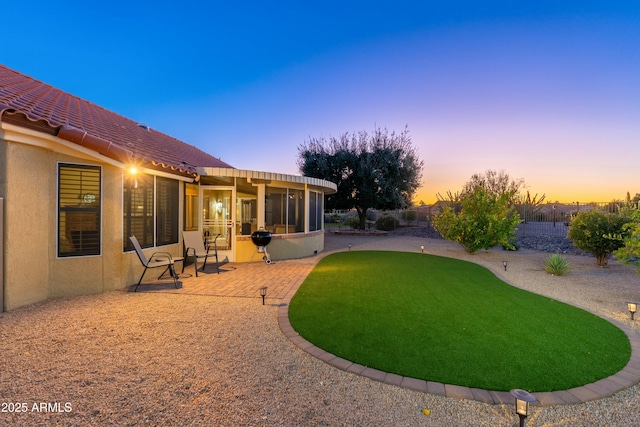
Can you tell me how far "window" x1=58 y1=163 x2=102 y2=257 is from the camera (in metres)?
5.45

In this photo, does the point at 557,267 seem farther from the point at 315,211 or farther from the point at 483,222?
the point at 315,211

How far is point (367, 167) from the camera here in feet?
65.4

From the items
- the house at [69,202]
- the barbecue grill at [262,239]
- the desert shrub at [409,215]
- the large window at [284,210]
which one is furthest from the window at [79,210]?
the desert shrub at [409,215]

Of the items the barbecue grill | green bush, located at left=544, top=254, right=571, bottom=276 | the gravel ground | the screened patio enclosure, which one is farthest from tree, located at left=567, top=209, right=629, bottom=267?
the barbecue grill

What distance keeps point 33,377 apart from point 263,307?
9.99 feet

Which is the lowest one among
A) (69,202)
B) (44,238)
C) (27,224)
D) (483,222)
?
(44,238)

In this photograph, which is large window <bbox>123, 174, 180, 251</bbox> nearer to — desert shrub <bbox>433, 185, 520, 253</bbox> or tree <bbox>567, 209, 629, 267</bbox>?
desert shrub <bbox>433, 185, 520, 253</bbox>

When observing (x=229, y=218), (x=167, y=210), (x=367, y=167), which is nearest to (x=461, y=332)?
(x=167, y=210)

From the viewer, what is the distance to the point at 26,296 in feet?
16.2

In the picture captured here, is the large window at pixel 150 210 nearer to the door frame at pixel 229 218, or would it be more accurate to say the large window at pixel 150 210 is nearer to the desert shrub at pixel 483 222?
the door frame at pixel 229 218

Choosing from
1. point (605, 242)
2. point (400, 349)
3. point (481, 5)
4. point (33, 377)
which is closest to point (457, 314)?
point (400, 349)

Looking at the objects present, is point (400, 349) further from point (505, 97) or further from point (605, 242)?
point (505, 97)

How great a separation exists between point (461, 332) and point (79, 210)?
725 centimetres

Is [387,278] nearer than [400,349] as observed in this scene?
No
